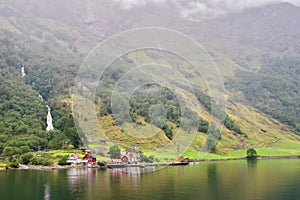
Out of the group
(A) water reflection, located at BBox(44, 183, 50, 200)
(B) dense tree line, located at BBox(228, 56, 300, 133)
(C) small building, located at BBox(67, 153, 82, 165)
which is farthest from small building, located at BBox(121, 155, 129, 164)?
(B) dense tree line, located at BBox(228, 56, 300, 133)

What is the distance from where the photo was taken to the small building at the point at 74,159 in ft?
202

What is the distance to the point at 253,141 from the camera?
10469 cm

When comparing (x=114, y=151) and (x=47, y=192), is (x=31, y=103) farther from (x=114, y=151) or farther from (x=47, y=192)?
(x=47, y=192)

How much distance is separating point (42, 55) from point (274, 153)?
89.7 metres

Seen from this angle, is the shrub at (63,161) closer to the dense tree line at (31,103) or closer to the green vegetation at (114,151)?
the dense tree line at (31,103)

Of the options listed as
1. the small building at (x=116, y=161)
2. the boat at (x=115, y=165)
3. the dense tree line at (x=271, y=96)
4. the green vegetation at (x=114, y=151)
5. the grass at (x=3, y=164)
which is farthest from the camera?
the dense tree line at (x=271, y=96)

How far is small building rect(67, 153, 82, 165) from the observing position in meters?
61.7

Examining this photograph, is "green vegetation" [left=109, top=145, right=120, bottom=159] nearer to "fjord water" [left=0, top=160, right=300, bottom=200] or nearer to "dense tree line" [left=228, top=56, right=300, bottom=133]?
"fjord water" [left=0, top=160, right=300, bottom=200]

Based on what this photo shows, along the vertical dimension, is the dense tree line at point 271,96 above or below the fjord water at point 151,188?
above

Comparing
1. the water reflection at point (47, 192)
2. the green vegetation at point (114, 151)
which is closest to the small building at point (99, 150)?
the green vegetation at point (114, 151)

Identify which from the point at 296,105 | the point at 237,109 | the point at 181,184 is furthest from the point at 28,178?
the point at 296,105

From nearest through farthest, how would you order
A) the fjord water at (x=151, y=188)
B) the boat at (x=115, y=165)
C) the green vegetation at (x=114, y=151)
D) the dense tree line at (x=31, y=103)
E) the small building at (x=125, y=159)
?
the fjord water at (x=151, y=188) < the green vegetation at (x=114, y=151) < the boat at (x=115, y=165) < the small building at (x=125, y=159) < the dense tree line at (x=31, y=103)

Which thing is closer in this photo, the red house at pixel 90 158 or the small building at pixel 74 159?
the small building at pixel 74 159

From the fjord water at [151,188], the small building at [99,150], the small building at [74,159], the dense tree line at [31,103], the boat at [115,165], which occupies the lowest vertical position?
the fjord water at [151,188]
